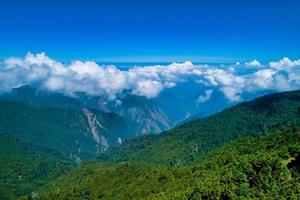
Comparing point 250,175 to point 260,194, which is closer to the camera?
point 260,194

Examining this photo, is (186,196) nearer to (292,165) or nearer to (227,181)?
(227,181)

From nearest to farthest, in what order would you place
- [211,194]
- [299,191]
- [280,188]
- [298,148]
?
[299,191]
[280,188]
[211,194]
[298,148]

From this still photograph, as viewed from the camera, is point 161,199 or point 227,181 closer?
point 227,181

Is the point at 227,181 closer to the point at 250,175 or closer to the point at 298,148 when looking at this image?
the point at 250,175

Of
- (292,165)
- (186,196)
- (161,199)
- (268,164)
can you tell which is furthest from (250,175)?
(161,199)

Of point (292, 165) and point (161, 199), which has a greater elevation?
point (292, 165)

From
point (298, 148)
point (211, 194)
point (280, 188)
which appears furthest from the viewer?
point (298, 148)

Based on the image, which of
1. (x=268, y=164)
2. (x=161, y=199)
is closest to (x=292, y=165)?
(x=268, y=164)

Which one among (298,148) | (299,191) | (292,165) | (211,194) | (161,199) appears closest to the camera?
(299,191)

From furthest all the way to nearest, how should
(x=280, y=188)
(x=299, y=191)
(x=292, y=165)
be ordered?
1. (x=292, y=165)
2. (x=280, y=188)
3. (x=299, y=191)
